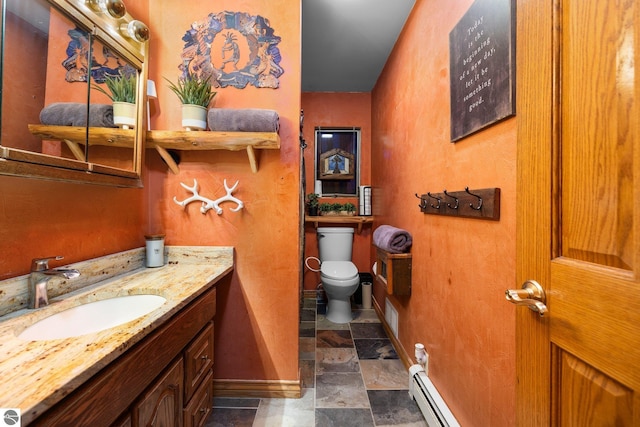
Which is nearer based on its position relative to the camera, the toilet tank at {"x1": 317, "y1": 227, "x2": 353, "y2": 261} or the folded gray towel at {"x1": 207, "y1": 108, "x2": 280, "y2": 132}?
the folded gray towel at {"x1": 207, "y1": 108, "x2": 280, "y2": 132}

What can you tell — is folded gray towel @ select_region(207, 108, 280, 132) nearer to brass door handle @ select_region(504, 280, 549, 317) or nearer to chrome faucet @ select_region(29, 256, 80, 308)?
chrome faucet @ select_region(29, 256, 80, 308)

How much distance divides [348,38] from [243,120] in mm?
Answer: 1408

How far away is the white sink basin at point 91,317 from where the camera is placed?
0.81 m

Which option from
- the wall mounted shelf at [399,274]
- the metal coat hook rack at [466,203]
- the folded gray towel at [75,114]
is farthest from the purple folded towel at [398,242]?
the folded gray towel at [75,114]

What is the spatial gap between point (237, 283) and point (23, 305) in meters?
0.86

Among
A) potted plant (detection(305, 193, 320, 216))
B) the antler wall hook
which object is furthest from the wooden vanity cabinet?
potted plant (detection(305, 193, 320, 216))

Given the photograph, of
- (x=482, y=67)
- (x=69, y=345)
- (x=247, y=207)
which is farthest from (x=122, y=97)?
(x=482, y=67)

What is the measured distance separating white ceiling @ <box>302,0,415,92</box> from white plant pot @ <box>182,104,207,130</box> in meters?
1.13

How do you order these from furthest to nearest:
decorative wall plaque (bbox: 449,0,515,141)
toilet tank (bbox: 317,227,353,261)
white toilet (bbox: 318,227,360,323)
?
toilet tank (bbox: 317,227,353,261) → white toilet (bbox: 318,227,360,323) → decorative wall plaque (bbox: 449,0,515,141)

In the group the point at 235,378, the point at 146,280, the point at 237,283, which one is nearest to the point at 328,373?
the point at 235,378

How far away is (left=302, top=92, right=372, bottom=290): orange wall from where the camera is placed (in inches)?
122

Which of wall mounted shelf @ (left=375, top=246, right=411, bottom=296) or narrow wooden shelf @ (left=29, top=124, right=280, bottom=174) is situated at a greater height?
narrow wooden shelf @ (left=29, top=124, right=280, bottom=174)

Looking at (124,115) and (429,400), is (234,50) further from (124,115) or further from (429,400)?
(429,400)

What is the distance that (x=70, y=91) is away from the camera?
0.99 metres
